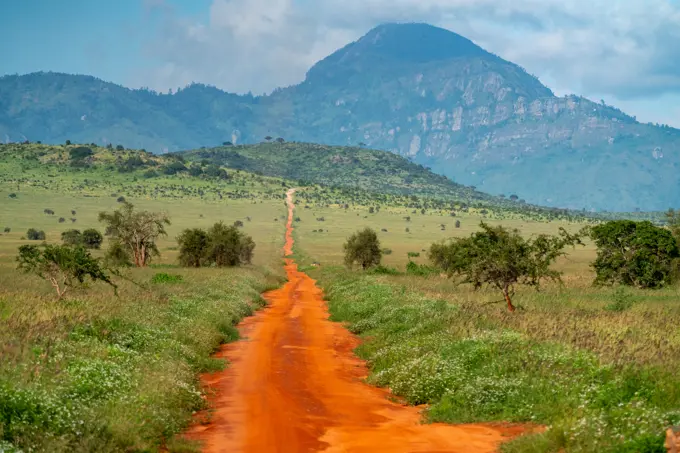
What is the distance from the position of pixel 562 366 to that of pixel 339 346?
10964 mm

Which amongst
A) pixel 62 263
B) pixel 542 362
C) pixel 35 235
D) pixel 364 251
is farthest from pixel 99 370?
pixel 35 235

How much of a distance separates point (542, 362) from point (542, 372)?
55 centimetres

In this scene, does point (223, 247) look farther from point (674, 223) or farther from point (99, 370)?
point (99, 370)

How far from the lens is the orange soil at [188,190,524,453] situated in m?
12.8

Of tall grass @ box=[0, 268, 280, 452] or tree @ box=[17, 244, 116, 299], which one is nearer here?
tall grass @ box=[0, 268, 280, 452]

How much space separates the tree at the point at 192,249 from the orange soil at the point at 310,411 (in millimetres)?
39274

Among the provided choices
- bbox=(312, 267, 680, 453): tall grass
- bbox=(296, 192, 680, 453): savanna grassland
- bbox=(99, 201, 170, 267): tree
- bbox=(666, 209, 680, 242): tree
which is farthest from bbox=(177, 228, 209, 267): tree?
bbox=(312, 267, 680, 453): tall grass

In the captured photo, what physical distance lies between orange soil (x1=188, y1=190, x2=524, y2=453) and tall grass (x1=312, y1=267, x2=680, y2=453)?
67 cm

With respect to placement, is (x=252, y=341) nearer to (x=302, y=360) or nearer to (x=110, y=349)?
(x=302, y=360)

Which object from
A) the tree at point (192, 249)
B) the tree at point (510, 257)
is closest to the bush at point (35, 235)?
the tree at point (192, 249)

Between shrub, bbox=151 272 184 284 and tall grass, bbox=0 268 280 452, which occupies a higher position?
tall grass, bbox=0 268 280 452

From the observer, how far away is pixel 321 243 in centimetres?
11450

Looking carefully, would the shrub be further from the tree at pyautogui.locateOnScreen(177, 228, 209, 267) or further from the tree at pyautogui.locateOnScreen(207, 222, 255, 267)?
the tree at pyautogui.locateOnScreen(177, 228, 209, 267)

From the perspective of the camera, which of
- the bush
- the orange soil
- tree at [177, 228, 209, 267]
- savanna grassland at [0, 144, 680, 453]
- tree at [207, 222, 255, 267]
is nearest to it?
savanna grassland at [0, 144, 680, 453]
